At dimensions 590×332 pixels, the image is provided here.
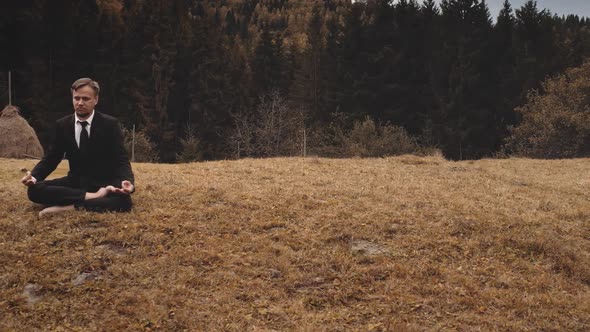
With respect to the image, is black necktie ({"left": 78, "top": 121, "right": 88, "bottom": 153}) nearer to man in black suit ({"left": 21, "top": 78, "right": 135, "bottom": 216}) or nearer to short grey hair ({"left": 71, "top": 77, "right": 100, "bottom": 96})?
man in black suit ({"left": 21, "top": 78, "right": 135, "bottom": 216})

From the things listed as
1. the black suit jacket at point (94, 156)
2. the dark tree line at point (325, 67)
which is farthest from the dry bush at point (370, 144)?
the black suit jacket at point (94, 156)

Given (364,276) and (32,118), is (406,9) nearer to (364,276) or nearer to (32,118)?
(32,118)

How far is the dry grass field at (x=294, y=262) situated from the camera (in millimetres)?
5609

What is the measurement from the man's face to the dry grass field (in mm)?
1691

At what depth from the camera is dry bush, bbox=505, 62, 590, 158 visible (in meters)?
31.4

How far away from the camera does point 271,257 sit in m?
7.09

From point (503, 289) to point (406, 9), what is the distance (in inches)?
1872

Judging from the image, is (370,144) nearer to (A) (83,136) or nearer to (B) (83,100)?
(A) (83,136)

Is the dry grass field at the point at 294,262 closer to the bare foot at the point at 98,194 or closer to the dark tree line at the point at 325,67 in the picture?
the bare foot at the point at 98,194

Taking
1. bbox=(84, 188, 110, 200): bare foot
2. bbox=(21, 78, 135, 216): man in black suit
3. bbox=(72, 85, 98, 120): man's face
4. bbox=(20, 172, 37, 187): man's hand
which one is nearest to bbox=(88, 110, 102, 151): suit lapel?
bbox=(21, 78, 135, 216): man in black suit

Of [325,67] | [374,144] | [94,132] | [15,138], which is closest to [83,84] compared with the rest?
[94,132]

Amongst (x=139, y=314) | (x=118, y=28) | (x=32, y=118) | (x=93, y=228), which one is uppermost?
(x=118, y=28)

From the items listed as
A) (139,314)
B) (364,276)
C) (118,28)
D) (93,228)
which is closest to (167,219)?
(93,228)

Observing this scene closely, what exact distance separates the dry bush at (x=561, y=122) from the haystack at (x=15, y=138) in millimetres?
29999
